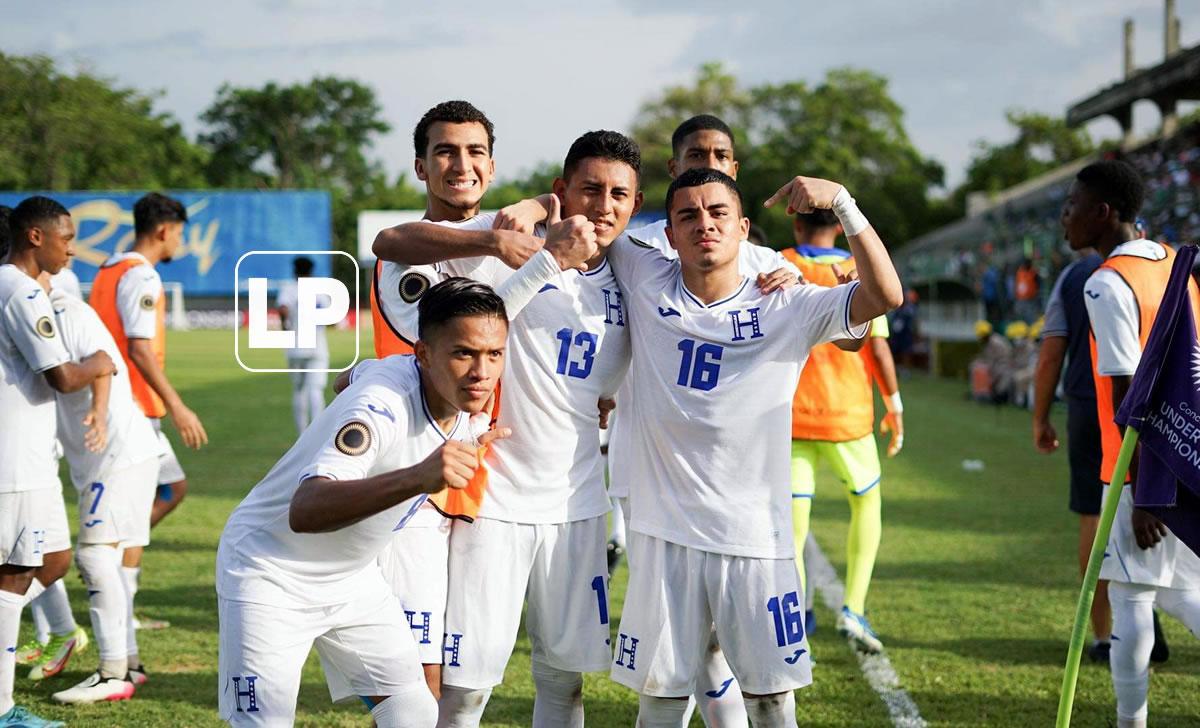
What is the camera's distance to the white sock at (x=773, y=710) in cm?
364

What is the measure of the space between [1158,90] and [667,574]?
88.3 ft

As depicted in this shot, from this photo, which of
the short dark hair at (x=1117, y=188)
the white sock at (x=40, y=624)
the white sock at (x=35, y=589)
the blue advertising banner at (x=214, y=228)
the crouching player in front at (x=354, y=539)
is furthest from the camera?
the blue advertising banner at (x=214, y=228)

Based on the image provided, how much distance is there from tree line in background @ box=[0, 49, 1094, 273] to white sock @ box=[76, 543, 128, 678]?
53.5m

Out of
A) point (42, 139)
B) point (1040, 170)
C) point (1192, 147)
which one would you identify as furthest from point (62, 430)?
point (1040, 170)

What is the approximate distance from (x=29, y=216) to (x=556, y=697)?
3099 millimetres

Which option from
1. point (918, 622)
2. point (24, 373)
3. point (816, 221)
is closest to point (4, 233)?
point (24, 373)

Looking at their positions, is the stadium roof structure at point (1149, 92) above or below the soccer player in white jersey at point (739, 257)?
above

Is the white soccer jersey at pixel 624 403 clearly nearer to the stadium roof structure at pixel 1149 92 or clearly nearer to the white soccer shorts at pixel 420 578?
the white soccer shorts at pixel 420 578

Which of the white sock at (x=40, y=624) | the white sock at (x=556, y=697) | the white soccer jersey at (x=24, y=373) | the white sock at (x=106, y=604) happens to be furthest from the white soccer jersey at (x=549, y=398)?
the white sock at (x=40, y=624)

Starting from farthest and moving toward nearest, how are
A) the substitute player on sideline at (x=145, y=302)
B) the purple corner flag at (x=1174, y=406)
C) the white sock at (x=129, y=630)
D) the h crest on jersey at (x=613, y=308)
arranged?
the substitute player on sideline at (x=145, y=302) < the white sock at (x=129, y=630) < the h crest on jersey at (x=613, y=308) < the purple corner flag at (x=1174, y=406)

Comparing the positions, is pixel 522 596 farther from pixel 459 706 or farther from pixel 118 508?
pixel 118 508

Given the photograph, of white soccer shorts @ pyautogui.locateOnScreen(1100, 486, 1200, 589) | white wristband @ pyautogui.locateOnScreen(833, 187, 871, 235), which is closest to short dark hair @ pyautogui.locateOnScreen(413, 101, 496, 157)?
white wristband @ pyautogui.locateOnScreen(833, 187, 871, 235)

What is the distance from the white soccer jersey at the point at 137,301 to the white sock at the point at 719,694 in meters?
3.58

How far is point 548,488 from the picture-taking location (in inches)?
144
